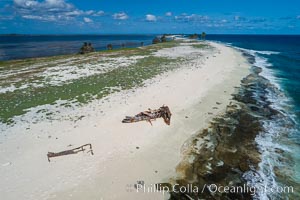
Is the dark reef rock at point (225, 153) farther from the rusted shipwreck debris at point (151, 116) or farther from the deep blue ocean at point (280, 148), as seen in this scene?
the rusted shipwreck debris at point (151, 116)

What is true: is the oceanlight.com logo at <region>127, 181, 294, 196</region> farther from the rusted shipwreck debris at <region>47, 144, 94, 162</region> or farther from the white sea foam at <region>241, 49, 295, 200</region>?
the rusted shipwreck debris at <region>47, 144, 94, 162</region>

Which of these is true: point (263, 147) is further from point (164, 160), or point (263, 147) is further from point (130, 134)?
point (130, 134)

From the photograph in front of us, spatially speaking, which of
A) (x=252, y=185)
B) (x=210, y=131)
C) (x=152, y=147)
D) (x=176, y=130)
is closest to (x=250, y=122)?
(x=210, y=131)

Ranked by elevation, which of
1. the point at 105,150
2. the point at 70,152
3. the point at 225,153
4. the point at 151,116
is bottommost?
the point at 225,153

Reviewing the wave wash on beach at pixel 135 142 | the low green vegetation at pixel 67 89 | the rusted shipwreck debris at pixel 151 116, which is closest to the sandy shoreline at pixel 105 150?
the wave wash on beach at pixel 135 142

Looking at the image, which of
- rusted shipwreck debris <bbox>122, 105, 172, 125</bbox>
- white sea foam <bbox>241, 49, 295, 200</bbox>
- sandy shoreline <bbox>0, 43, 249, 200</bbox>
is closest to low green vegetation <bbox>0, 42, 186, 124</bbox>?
sandy shoreline <bbox>0, 43, 249, 200</bbox>

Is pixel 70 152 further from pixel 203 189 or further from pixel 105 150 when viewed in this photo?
pixel 203 189

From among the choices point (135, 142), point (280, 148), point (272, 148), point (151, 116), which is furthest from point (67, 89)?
point (280, 148)
